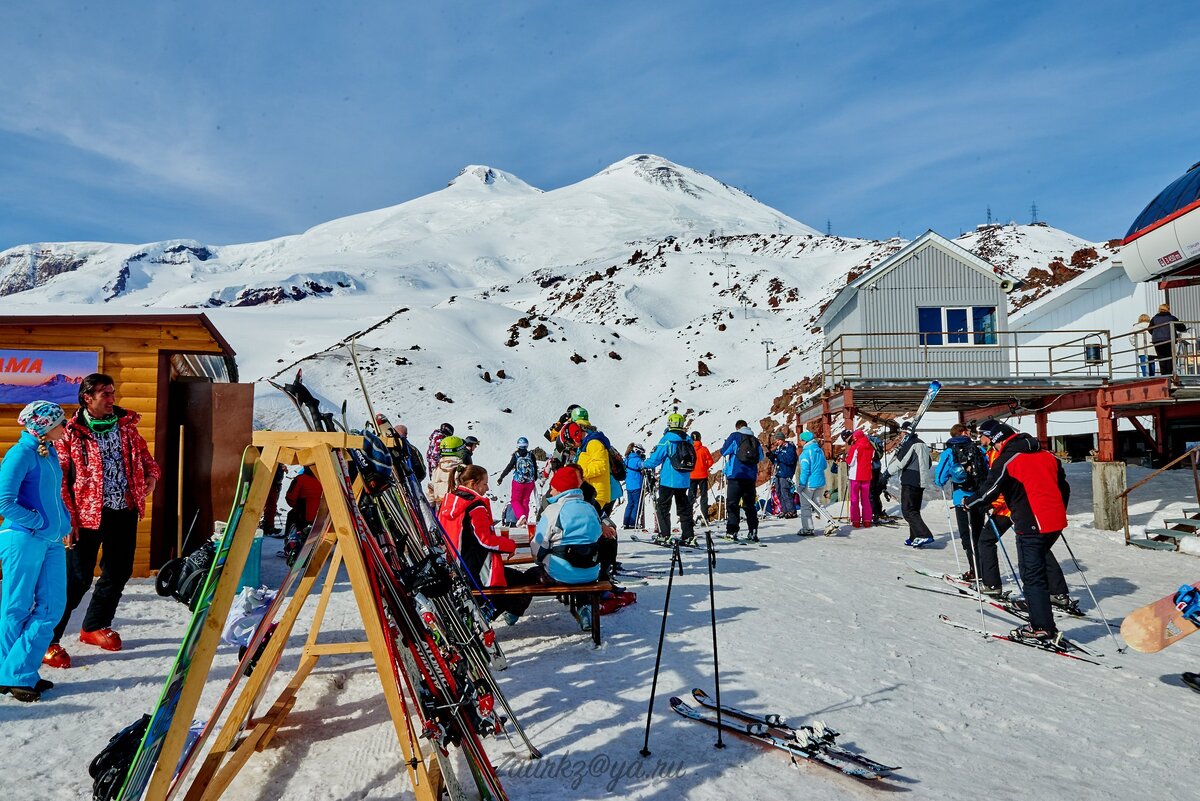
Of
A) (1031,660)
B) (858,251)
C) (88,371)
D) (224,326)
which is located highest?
(858,251)

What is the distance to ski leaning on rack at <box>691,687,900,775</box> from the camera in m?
3.89

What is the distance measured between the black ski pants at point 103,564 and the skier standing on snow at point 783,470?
39.0ft

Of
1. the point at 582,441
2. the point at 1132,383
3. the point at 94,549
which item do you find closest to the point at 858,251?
the point at 1132,383

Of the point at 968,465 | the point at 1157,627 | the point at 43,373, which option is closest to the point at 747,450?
the point at 968,465

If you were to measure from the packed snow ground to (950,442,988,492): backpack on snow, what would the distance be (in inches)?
57.0

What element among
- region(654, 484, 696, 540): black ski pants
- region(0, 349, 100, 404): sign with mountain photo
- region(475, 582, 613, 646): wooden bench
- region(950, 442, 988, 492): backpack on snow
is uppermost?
region(0, 349, 100, 404): sign with mountain photo

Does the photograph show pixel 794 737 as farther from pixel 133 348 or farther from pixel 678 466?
pixel 133 348

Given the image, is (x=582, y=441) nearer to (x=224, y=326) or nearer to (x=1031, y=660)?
(x=1031, y=660)

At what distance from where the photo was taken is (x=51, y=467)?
15.3 feet

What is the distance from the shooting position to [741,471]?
11102 mm

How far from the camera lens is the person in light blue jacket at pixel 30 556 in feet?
14.3

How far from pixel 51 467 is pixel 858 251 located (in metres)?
77.4

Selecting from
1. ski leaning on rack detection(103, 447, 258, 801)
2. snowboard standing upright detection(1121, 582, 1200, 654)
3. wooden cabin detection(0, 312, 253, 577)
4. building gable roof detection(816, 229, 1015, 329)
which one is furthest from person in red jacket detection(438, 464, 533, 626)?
building gable roof detection(816, 229, 1015, 329)

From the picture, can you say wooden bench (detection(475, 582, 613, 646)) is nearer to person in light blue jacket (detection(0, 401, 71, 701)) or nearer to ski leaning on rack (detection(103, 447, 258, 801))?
person in light blue jacket (detection(0, 401, 71, 701))
